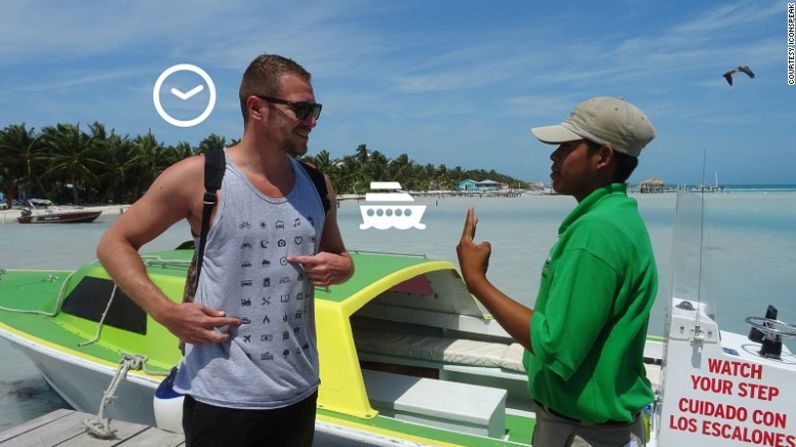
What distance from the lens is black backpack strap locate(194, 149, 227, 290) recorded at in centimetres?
182

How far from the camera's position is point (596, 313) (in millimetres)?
1636

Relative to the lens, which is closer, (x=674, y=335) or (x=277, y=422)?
(x=277, y=422)

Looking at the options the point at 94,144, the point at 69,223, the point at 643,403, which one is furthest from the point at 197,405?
the point at 94,144

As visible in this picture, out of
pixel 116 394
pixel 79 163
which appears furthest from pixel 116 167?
pixel 116 394

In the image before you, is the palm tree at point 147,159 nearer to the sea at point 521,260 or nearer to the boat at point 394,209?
the sea at point 521,260

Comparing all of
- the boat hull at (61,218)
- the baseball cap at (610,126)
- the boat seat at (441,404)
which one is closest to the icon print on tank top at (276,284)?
the baseball cap at (610,126)

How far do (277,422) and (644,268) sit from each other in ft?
4.40

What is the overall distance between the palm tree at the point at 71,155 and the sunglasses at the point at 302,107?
176 feet

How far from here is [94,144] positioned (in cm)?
5038

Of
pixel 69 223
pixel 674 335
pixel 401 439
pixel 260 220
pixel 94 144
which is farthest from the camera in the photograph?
pixel 94 144

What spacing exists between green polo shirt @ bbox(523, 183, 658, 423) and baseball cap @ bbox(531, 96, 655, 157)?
15 centimetres

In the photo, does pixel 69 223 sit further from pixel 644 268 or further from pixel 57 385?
pixel 644 268

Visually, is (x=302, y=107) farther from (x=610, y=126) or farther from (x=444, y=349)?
(x=444, y=349)

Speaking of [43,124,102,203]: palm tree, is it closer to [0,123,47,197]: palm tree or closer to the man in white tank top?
[0,123,47,197]: palm tree
